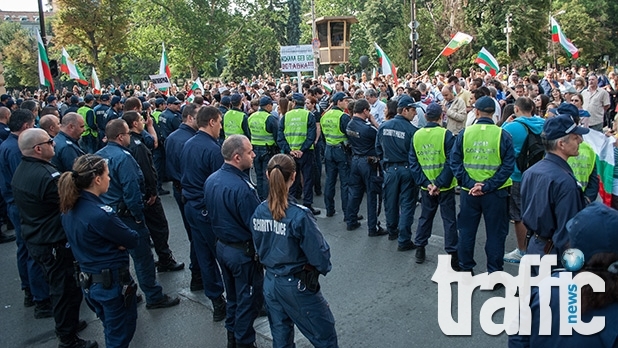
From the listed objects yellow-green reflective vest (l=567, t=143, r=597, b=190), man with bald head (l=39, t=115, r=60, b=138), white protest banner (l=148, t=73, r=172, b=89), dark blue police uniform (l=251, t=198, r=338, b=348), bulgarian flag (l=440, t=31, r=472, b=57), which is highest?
bulgarian flag (l=440, t=31, r=472, b=57)

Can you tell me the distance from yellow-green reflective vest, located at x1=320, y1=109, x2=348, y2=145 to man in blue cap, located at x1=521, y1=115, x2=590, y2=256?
4459mm

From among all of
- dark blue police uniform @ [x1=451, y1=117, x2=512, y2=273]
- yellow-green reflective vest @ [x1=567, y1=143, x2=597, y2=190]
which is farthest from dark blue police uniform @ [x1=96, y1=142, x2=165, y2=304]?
yellow-green reflective vest @ [x1=567, y1=143, x2=597, y2=190]

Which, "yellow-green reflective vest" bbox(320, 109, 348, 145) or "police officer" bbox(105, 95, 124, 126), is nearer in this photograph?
"yellow-green reflective vest" bbox(320, 109, 348, 145)

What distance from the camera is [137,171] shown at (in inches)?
221

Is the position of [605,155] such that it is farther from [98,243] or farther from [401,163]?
[98,243]

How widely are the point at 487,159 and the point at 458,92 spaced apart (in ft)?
19.7

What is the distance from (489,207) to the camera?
18.6 feet

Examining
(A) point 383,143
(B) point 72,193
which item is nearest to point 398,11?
(A) point 383,143

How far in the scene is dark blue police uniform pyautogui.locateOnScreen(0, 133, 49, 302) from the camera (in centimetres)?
589

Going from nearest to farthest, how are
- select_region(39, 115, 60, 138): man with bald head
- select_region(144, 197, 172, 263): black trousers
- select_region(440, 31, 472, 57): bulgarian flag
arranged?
select_region(39, 115, 60, 138): man with bald head, select_region(144, 197, 172, 263): black trousers, select_region(440, 31, 472, 57): bulgarian flag

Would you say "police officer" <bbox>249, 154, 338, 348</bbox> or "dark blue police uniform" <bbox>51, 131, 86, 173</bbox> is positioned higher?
"dark blue police uniform" <bbox>51, 131, 86, 173</bbox>

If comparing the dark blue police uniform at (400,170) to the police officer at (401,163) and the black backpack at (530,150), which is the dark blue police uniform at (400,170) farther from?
the black backpack at (530,150)

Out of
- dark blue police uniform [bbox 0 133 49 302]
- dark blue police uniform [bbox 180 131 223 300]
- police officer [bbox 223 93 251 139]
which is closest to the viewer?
dark blue police uniform [bbox 180 131 223 300]

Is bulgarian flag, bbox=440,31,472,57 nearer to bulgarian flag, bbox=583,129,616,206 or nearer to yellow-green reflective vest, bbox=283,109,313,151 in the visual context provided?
yellow-green reflective vest, bbox=283,109,313,151
